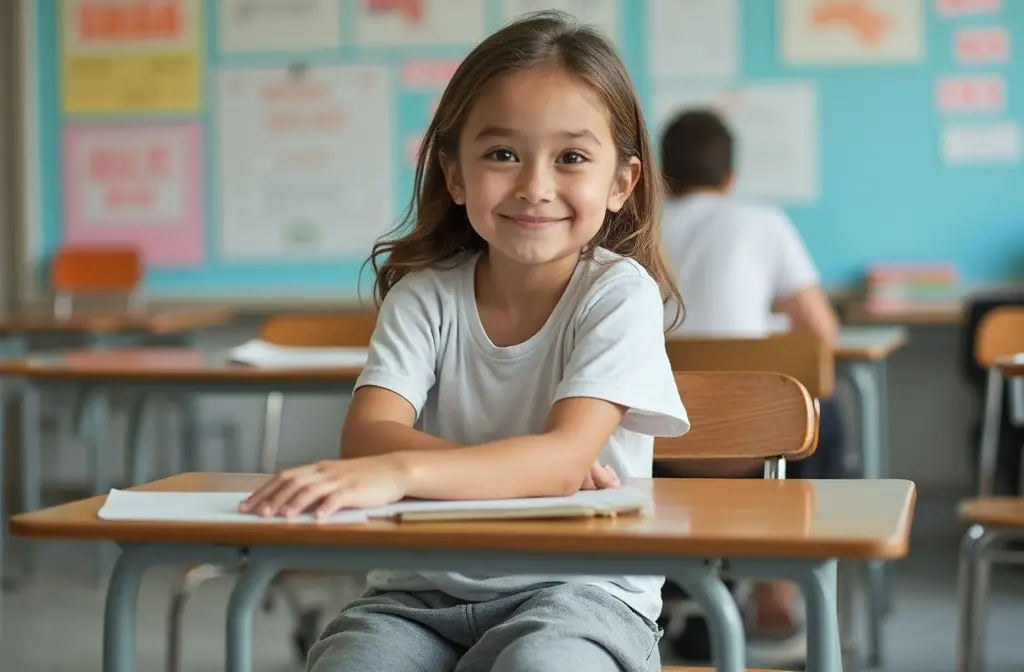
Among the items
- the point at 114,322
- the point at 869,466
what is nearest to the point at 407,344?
the point at 869,466

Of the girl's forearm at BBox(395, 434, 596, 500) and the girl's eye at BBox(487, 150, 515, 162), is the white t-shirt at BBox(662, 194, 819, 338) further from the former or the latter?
the girl's forearm at BBox(395, 434, 596, 500)

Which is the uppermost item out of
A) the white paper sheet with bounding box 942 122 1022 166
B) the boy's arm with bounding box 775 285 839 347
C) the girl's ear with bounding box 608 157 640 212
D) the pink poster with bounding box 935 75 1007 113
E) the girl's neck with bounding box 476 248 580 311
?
the pink poster with bounding box 935 75 1007 113

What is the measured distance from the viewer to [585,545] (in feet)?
3.50

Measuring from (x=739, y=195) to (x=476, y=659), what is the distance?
4055 millimetres

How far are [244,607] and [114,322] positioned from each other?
155 inches

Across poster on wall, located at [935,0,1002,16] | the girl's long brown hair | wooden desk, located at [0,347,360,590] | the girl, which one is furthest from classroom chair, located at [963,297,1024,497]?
the girl

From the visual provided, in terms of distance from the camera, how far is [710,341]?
7.86 feet

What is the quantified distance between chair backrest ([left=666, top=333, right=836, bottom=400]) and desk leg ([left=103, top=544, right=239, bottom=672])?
4.04 feet

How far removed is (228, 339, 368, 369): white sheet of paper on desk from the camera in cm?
290

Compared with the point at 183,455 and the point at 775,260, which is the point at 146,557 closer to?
the point at 775,260

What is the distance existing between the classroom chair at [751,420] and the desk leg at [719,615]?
0.57 meters

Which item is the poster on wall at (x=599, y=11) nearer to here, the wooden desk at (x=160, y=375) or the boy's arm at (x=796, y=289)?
the boy's arm at (x=796, y=289)

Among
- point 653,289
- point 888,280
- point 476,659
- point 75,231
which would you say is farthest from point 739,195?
point 476,659

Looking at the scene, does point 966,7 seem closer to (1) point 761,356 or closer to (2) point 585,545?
(1) point 761,356
